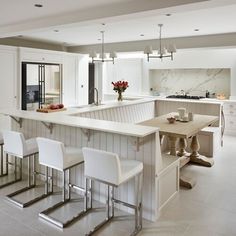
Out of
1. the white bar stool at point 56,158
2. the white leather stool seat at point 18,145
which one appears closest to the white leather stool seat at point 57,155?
the white bar stool at point 56,158

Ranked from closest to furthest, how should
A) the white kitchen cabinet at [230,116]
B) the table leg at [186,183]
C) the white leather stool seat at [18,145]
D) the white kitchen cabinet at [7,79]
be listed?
the white leather stool seat at [18,145], the table leg at [186,183], the white kitchen cabinet at [7,79], the white kitchen cabinet at [230,116]

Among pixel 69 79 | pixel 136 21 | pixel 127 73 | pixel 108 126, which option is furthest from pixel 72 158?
pixel 127 73

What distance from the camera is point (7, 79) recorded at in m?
6.39

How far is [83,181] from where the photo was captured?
3594 millimetres

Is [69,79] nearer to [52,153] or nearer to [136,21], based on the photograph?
[136,21]

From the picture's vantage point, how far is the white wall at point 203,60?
24.8 ft

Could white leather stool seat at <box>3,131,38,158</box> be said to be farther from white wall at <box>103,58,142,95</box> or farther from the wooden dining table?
white wall at <box>103,58,142,95</box>

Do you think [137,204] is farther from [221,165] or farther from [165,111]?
[165,111]

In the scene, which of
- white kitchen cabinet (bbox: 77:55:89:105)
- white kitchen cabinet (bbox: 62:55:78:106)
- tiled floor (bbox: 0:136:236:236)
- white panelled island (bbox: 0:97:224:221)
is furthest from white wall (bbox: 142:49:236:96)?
white panelled island (bbox: 0:97:224:221)

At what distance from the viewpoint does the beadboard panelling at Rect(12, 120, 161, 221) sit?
9.70 feet

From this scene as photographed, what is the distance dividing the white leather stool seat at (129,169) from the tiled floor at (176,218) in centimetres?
61

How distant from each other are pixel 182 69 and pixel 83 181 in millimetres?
6275

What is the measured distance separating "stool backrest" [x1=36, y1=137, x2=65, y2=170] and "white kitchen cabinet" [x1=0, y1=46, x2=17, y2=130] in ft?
12.3

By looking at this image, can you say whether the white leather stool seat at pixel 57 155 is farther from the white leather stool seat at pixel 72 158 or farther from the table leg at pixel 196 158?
the table leg at pixel 196 158
